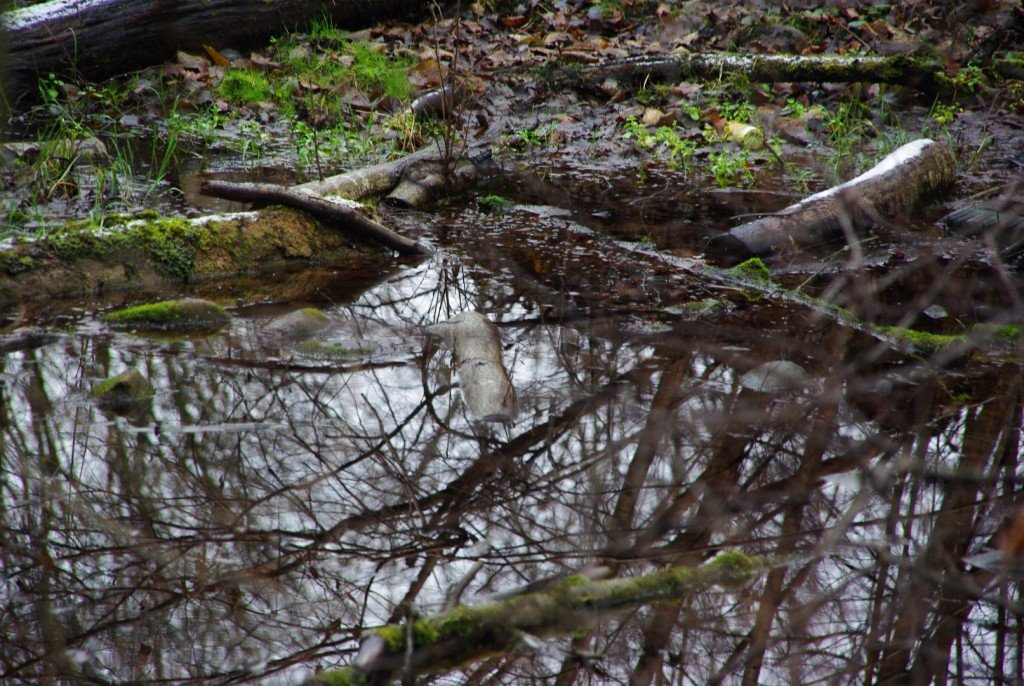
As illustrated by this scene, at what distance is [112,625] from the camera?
5.73ft

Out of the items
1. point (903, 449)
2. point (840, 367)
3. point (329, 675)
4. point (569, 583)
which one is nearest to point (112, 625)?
point (329, 675)

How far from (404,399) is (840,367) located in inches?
66.2

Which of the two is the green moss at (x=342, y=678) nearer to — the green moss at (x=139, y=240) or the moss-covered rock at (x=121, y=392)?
the moss-covered rock at (x=121, y=392)

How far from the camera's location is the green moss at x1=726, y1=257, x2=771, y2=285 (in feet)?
13.2

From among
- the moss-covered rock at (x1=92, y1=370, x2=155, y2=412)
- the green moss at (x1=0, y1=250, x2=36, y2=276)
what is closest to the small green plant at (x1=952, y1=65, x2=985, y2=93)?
the moss-covered rock at (x1=92, y1=370, x2=155, y2=412)

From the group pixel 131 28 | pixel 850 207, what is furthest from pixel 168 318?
pixel 131 28

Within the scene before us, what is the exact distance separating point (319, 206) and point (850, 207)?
2.89 metres

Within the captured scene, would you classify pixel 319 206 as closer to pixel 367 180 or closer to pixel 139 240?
pixel 367 180

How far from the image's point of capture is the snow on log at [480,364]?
2.77m

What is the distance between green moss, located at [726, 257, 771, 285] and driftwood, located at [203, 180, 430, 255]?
64.1 inches

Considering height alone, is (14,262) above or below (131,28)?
below

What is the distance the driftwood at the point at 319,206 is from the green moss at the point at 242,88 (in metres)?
3.30

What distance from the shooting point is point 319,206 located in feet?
13.8

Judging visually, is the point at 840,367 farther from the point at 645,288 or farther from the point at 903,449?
the point at 645,288
